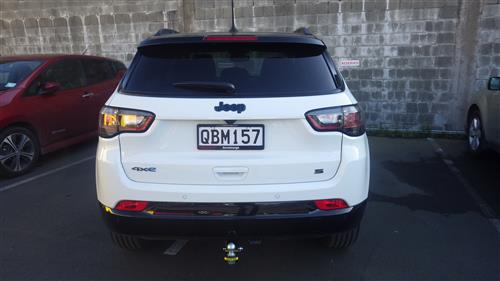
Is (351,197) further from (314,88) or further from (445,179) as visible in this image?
(445,179)

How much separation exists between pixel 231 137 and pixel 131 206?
745mm

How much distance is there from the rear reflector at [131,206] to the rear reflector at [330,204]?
104 cm

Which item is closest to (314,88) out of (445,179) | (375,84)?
(445,179)

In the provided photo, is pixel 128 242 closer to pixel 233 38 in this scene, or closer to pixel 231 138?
pixel 231 138

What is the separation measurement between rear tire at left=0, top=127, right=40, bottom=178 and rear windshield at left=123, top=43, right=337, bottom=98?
126 inches

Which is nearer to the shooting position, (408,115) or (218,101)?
(218,101)

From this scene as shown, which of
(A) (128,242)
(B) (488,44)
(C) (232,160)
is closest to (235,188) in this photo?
(C) (232,160)

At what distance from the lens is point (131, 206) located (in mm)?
2475

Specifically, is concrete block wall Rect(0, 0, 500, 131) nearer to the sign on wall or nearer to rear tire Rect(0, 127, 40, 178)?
the sign on wall

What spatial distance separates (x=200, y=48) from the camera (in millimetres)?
2727

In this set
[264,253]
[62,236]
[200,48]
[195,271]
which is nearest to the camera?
[200,48]

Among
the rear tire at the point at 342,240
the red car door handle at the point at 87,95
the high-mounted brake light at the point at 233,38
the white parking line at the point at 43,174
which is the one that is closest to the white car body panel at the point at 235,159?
the high-mounted brake light at the point at 233,38

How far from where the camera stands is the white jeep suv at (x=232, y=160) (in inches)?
94.3

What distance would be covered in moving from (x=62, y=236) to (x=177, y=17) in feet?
19.2
